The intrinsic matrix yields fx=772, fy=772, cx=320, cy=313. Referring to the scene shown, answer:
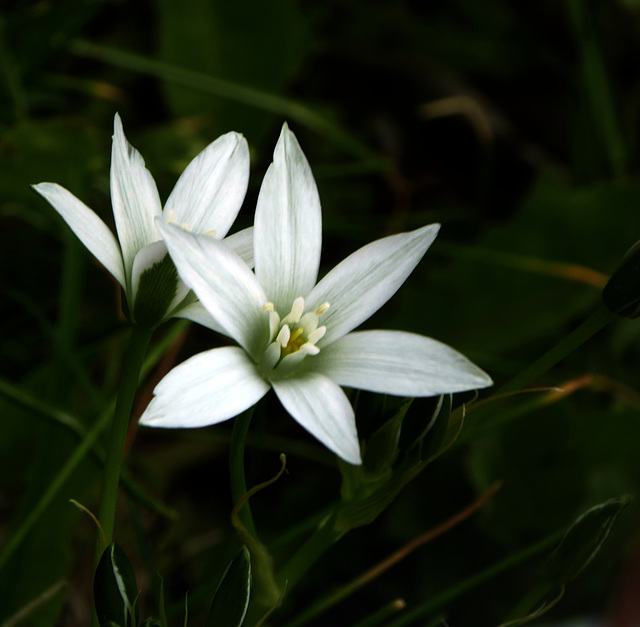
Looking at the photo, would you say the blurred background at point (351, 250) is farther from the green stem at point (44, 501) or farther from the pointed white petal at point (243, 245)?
the pointed white petal at point (243, 245)

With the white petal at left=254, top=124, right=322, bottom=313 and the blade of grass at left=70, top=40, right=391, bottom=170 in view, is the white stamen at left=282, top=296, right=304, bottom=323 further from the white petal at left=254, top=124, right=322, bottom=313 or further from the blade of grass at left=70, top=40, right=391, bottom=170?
the blade of grass at left=70, top=40, right=391, bottom=170

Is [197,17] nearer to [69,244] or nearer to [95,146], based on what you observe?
[95,146]

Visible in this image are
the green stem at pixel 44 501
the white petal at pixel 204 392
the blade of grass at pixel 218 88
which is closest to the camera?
the white petal at pixel 204 392

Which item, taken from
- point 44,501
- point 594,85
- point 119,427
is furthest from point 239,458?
point 594,85

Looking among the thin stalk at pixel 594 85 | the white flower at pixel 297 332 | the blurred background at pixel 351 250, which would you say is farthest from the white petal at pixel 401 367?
the thin stalk at pixel 594 85

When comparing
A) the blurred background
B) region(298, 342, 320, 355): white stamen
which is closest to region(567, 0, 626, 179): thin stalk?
the blurred background

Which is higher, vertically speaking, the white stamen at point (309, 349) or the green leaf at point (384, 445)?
the white stamen at point (309, 349)

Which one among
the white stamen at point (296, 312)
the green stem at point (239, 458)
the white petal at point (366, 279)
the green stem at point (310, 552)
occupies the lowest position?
the green stem at point (310, 552)
